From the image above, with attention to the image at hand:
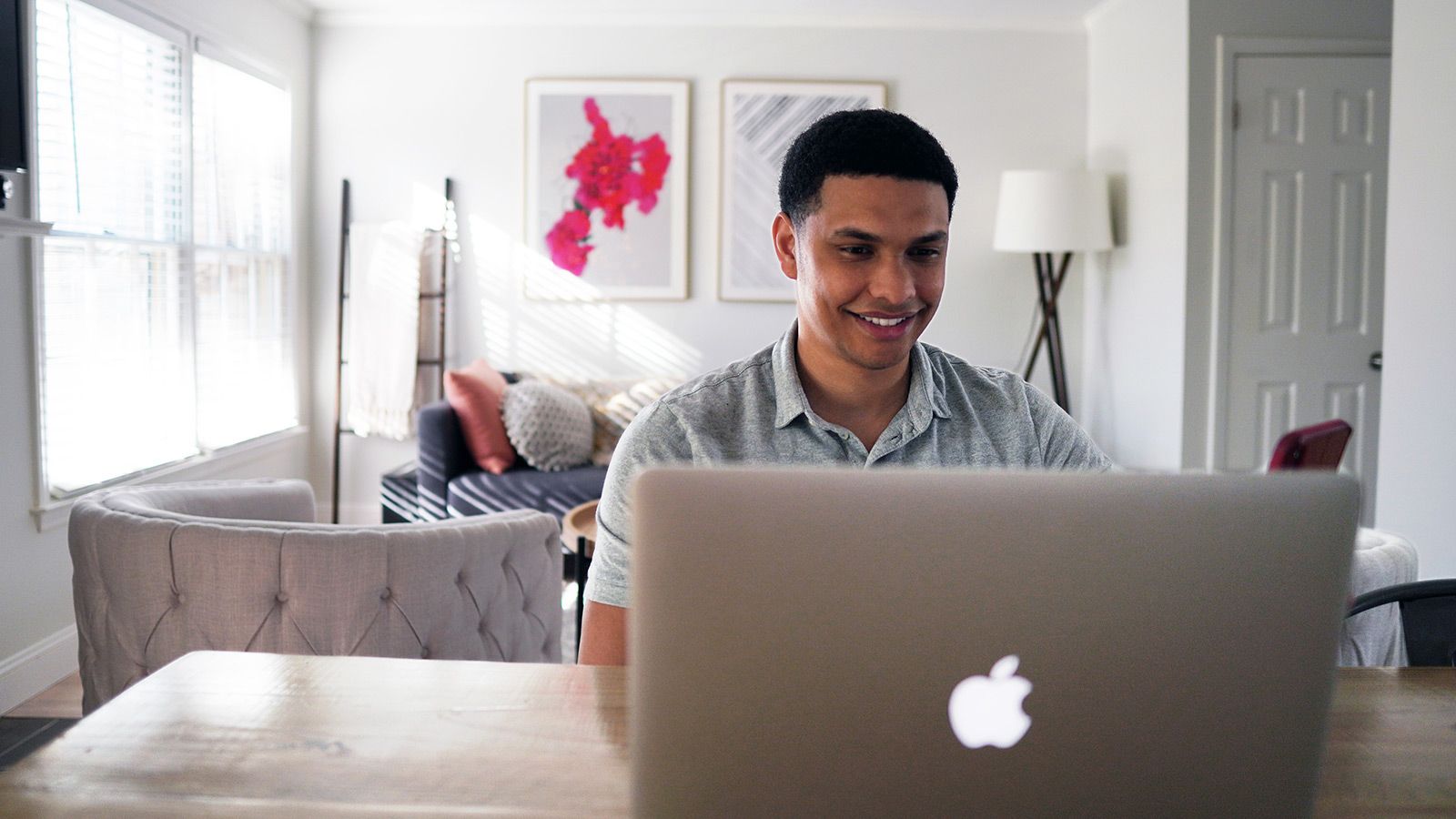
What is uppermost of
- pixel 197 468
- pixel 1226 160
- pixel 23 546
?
pixel 1226 160

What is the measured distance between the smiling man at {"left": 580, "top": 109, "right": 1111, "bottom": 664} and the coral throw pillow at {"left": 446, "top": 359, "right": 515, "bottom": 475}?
3.21m

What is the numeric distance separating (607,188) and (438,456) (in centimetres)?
165

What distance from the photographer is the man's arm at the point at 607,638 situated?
1.27 meters

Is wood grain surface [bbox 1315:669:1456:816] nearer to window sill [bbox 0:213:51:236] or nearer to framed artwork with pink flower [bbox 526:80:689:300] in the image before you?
window sill [bbox 0:213:51:236]

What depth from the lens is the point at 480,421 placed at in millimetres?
4500

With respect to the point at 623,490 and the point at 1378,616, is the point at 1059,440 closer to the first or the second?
the point at 623,490

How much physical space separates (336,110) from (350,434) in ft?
5.09


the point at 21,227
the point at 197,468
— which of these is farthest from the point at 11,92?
the point at 197,468

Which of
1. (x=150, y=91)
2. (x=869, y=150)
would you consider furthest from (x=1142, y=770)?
(x=150, y=91)

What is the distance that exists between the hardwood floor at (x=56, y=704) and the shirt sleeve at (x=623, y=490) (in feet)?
7.65

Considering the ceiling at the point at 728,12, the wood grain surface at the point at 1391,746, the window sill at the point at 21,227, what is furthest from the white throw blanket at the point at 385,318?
the wood grain surface at the point at 1391,746

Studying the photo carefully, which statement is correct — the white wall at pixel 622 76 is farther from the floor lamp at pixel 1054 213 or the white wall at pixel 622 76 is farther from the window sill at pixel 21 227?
the window sill at pixel 21 227

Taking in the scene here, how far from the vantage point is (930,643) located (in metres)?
0.67

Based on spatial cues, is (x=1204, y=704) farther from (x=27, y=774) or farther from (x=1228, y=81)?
(x=1228, y=81)
